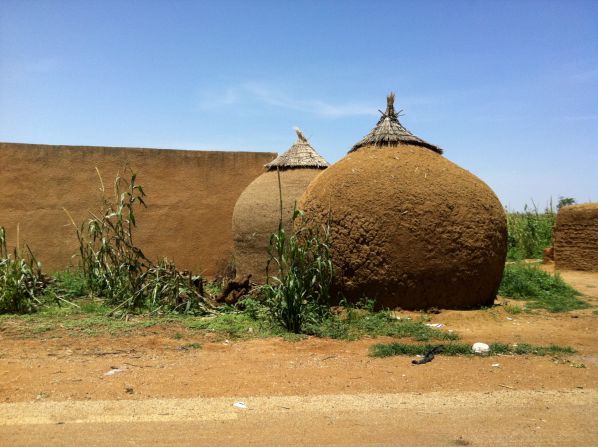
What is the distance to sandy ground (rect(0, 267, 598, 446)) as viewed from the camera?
3.38 m

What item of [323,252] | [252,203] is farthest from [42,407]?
[252,203]

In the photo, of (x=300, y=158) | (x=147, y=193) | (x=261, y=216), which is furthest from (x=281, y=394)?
(x=147, y=193)

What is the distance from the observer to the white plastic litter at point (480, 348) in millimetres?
5207

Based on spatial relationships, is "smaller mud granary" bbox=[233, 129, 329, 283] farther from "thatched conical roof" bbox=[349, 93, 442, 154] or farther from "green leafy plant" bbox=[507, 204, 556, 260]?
"green leafy plant" bbox=[507, 204, 556, 260]

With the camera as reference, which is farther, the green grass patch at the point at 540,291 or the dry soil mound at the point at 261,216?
the dry soil mound at the point at 261,216

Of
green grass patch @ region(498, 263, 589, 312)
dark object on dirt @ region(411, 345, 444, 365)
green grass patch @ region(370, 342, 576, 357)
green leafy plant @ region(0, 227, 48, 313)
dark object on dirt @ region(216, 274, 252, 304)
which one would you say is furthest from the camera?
green grass patch @ region(498, 263, 589, 312)

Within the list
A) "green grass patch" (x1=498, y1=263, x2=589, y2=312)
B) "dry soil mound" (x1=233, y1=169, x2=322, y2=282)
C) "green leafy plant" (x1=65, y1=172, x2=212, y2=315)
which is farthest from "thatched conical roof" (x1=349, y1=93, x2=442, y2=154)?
"green leafy plant" (x1=65, y1=172, x2=212, y2=315)

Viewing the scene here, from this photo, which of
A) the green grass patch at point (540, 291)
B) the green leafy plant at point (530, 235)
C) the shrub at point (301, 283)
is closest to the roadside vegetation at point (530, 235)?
the green leafy plant at point (530, 235)

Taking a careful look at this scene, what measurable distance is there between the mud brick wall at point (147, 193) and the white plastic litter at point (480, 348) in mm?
6439

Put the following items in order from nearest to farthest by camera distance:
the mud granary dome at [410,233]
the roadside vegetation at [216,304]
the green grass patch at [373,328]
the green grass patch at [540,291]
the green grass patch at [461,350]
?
the green grass patch at [461,350], the green grass patch at [373,328], the roadside vegetation at [216,304], the mud granary dome at [410,233], the green grass patch at [540,291]

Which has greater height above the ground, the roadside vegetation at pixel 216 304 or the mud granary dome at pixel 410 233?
the mud granary dome at pixel 410 233

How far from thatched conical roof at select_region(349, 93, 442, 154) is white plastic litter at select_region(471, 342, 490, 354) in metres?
3.10

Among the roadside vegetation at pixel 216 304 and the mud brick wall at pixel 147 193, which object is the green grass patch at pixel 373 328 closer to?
the roadside vegetation at pixel 216 304

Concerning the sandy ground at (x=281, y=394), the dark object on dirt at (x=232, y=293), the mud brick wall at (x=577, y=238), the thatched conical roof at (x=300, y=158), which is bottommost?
the sandy ground at (x=281, y=394)
